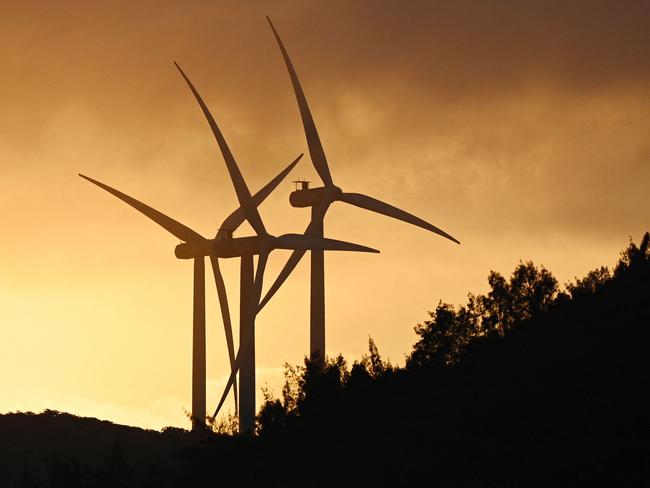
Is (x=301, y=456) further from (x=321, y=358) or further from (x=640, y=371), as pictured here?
(x=640, y=371)

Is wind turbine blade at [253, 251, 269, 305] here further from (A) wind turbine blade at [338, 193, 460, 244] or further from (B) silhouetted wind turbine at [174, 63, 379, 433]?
(A) wind turbine blade at [338, 193, 460, 244]

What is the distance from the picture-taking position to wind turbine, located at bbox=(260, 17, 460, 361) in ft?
429

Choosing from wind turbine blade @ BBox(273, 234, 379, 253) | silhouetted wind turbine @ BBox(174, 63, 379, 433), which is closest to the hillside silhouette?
silhouetted wind turbine @ BBox(174, 63, 379, 433)

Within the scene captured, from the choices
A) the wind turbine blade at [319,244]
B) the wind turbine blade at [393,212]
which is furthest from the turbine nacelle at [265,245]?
the wind turbine blade at [393,212]

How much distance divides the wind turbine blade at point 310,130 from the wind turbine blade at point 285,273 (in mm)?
8372

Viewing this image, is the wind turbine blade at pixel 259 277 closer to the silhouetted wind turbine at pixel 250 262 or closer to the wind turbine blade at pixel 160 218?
the silhouetted wind turbine at pixel 250 262

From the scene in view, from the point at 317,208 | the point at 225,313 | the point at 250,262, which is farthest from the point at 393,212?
the point at 225,313

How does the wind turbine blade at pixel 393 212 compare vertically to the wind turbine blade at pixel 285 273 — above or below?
above

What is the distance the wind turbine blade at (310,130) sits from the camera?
127125 mm

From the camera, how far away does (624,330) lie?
5256 inches

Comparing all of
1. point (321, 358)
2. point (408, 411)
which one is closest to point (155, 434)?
point (321, 358)

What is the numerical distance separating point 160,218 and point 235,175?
1498 cm

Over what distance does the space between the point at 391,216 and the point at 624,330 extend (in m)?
21.4

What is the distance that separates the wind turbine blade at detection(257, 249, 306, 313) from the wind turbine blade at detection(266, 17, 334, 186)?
330 inches
